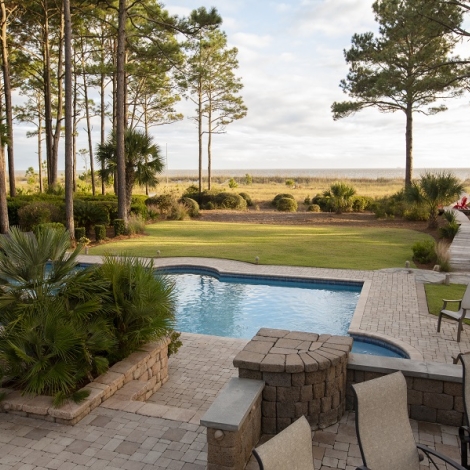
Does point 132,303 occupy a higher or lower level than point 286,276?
higher

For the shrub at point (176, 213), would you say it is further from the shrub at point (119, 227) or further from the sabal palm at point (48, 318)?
the sabal palm at point (48, 318)

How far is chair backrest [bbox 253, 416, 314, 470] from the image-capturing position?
6.80 ft

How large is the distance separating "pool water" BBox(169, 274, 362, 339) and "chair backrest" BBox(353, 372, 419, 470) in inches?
209

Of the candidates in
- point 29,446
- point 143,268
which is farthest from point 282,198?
point 29,446

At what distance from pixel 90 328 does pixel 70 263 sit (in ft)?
2.70

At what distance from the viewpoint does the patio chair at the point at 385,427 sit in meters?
2.87

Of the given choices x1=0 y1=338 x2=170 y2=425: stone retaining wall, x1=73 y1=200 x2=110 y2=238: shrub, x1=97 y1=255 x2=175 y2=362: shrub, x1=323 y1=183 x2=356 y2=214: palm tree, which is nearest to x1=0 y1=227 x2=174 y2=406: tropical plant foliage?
x1=97 y1=255 x2=175 y2=362: shrub

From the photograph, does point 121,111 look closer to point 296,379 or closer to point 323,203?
point 296,379

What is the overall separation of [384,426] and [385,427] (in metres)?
0.01

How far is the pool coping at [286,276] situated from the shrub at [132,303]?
1.76 metres

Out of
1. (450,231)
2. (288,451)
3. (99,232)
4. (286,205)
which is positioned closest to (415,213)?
(450,231)

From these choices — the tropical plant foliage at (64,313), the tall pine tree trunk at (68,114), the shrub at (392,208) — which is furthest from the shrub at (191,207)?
the tropical plant foliage at (64,313)

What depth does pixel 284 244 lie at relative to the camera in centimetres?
1631

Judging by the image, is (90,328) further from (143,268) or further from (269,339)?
(269,339)
